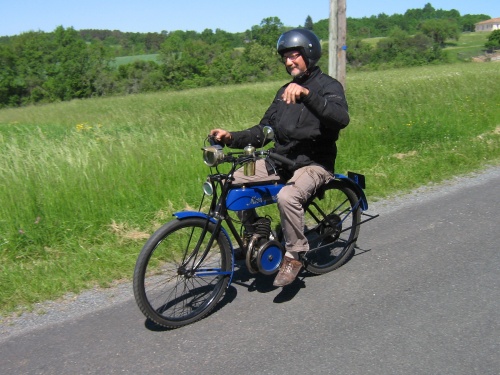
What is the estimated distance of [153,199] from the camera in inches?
243

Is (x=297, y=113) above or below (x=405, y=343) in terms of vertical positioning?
above

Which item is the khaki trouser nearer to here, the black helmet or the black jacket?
the black jacket

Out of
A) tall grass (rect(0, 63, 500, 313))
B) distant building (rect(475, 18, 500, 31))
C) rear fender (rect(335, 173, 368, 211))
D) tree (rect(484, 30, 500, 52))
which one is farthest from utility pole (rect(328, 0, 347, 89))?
distant building (rect(475, 18, 500, 31))

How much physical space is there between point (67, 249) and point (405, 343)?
323cm

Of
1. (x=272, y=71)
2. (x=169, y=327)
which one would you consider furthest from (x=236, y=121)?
(x=272, y=71)

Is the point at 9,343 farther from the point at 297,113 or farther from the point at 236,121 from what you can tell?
the point at 236,121

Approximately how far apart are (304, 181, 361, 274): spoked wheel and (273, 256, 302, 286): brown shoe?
1.35ft

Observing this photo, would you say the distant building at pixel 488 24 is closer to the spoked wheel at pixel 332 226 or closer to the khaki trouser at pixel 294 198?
the spoked wheel at pixel 332 226

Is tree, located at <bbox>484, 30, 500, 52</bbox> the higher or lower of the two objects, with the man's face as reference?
lower

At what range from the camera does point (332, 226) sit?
184 inches

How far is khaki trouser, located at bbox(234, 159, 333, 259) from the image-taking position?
12.8ft

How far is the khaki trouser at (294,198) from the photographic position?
153 inches

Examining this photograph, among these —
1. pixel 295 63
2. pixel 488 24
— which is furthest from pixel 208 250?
pixel 488 24

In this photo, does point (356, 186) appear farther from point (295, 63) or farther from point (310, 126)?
point (295, 63)
